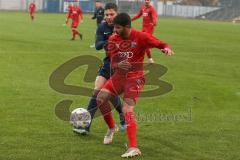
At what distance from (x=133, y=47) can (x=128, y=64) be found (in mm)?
246

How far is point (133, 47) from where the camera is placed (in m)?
7.49

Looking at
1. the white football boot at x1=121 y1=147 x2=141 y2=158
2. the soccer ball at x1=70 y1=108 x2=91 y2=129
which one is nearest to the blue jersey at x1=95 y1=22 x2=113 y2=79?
the soccer ball at x1=70 y1=108 x2=91 y2=129

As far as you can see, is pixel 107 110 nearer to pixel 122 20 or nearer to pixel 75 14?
pixel 122 20

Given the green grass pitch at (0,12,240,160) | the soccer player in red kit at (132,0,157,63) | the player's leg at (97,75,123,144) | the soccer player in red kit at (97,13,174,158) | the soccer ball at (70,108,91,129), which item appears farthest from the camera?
the soccer player in red kit at (132,0,157,63)

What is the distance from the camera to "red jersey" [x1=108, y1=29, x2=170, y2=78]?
7430 millimetres

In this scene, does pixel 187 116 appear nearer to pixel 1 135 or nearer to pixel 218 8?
pixel 1 135

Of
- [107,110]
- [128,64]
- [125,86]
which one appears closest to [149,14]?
[107,110]

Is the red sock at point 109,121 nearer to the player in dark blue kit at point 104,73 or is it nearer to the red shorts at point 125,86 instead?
the player in dark blue kit at point 104,73

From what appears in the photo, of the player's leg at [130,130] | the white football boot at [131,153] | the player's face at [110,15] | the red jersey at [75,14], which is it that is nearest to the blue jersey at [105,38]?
the player's face at [110,15]

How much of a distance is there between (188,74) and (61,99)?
5590 millimetres

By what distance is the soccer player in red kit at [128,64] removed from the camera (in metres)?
7.26

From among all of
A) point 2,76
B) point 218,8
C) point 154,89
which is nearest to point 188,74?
point 154,89

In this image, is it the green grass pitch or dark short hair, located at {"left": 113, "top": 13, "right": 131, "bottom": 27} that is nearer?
dark short hair, located at {"left": 113, "top": 13, "right": 131, "bottom": 27}

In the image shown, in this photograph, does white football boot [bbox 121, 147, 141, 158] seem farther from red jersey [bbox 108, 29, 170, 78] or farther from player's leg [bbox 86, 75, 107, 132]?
player's leg [bbox 86, 75, 107, 132]
